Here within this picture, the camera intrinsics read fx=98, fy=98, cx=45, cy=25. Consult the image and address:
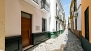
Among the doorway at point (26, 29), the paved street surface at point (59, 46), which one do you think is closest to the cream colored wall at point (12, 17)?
the doorway at point (26, 29)

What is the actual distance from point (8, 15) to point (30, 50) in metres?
2.86

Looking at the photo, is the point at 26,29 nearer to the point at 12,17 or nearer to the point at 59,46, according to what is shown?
the point at 12,17

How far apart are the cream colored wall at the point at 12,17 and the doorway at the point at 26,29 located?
3.26 ft

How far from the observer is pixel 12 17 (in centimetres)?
477

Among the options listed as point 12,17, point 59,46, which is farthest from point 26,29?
point 59,46

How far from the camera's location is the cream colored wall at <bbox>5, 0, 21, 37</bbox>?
4359mm

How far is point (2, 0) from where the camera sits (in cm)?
292

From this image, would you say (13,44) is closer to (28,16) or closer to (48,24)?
(28,16)

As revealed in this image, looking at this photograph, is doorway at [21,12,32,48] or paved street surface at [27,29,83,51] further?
paved street surface at [27,29,83,51]

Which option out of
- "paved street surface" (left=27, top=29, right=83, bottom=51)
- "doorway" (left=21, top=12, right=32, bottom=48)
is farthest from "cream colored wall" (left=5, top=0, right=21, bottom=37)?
"paved street surface" (left=27, top=29, right=83, bottom=51)

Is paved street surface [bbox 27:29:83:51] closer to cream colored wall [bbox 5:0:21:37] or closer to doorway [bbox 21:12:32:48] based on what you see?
doorway [bbox 21:12:32:48]

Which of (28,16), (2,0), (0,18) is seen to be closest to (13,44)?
(0,18)

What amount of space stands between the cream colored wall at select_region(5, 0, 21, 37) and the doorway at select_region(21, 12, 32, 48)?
1.00 m

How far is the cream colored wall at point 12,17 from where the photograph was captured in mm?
4359
